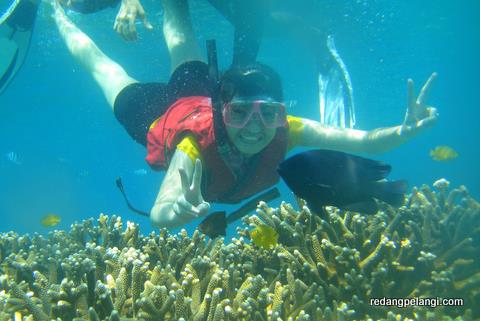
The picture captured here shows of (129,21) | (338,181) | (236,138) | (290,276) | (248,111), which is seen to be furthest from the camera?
(129,21)

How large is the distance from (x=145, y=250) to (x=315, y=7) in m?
19.6

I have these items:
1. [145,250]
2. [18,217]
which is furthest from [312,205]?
[18,217]

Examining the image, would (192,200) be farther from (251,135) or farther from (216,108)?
(216,108)

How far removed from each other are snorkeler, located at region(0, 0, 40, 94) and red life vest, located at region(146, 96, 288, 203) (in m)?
5.19

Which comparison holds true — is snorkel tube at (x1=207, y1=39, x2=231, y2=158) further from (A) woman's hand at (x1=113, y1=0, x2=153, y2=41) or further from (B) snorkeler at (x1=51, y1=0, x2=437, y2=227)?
(A) woman's hand at (x1=113, y1=0, x2=153, y2=41)

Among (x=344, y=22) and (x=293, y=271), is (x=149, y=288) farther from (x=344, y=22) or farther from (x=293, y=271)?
(x=344, y=22)

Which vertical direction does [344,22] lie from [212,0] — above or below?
above

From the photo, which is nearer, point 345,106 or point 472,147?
point 345,106

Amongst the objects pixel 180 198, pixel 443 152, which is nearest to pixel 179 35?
pixel 180 198

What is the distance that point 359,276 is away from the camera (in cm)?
311

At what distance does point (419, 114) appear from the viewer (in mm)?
4371

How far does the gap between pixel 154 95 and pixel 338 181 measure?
461 cm

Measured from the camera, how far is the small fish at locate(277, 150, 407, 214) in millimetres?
2402

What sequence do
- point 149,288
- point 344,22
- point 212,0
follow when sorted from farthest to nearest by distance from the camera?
point 344,22 < point 212,0 < point 149,288
